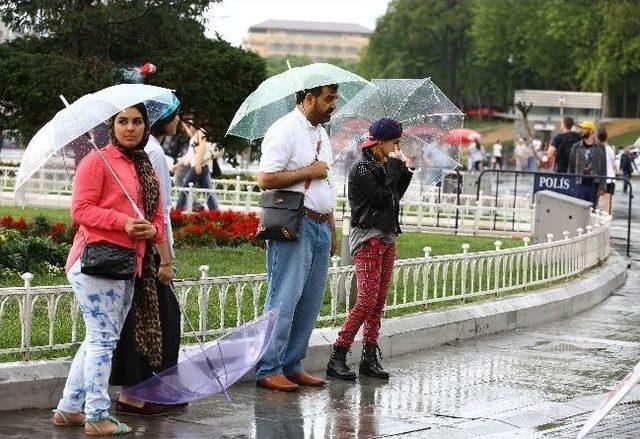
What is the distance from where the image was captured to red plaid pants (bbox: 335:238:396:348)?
10516 millimetres

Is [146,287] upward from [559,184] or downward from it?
downward

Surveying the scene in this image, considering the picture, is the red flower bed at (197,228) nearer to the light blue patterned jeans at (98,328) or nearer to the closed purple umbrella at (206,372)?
the closed purple umbrella at (206,372)

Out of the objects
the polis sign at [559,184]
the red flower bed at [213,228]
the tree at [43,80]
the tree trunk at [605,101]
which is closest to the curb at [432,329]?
the red flower bed at [213,228]

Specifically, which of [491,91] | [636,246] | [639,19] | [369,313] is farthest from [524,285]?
[491,91]

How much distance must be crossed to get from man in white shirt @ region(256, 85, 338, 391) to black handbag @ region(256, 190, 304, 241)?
6cm

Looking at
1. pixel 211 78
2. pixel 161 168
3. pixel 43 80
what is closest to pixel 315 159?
pixel 161 168

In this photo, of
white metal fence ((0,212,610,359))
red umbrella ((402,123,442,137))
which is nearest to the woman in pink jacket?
white metal fence ((0,212,610,359))

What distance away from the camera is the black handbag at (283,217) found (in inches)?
383

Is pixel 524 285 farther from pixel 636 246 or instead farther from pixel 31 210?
pixel 31 210

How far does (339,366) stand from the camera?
10555mm

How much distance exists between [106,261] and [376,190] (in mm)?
2652

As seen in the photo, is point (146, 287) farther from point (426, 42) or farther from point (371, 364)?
point (426, 42)

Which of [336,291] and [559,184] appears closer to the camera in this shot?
[336,291]

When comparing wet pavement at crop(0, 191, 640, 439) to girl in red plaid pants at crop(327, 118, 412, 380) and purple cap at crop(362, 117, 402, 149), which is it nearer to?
girl in red plaid pants at crop(327, 118, 412, 380)
